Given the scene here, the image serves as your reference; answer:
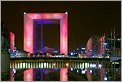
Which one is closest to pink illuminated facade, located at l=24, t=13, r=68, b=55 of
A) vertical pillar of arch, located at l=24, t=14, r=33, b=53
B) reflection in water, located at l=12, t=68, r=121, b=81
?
vertical pillar of arch, located at l=24, t=14, r=33, b=53

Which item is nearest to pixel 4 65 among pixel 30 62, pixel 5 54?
pixel 5 54

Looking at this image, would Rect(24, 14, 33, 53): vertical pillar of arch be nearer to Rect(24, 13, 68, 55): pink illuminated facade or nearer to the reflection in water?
Rect(24, 13, 68, 55): pink illuminated facade

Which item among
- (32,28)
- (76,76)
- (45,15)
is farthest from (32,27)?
(76,76)

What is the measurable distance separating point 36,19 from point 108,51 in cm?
646

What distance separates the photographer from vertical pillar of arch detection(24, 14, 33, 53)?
87.2ft

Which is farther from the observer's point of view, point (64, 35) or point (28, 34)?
point (28, 34)

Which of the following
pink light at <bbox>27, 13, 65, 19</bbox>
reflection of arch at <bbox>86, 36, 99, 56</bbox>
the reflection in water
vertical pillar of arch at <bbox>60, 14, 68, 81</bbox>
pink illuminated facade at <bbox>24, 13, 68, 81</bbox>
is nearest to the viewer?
the reflection in water

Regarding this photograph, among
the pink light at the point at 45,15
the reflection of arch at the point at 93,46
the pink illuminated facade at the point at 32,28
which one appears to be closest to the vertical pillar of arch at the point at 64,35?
the pink illuminated facade at the point at 32,28

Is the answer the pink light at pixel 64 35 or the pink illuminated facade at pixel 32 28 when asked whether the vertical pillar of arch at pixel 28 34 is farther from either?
the pink light at pixel 64 35

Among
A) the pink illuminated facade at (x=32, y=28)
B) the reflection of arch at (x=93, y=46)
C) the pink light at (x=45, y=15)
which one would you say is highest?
the pink light at (x=45, y=15)

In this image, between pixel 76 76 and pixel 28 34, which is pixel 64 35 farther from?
pixel 76 76

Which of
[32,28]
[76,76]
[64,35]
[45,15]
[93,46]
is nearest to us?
[76,76]

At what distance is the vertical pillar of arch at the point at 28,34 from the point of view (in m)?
26.6

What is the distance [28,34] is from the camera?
27141 mm
